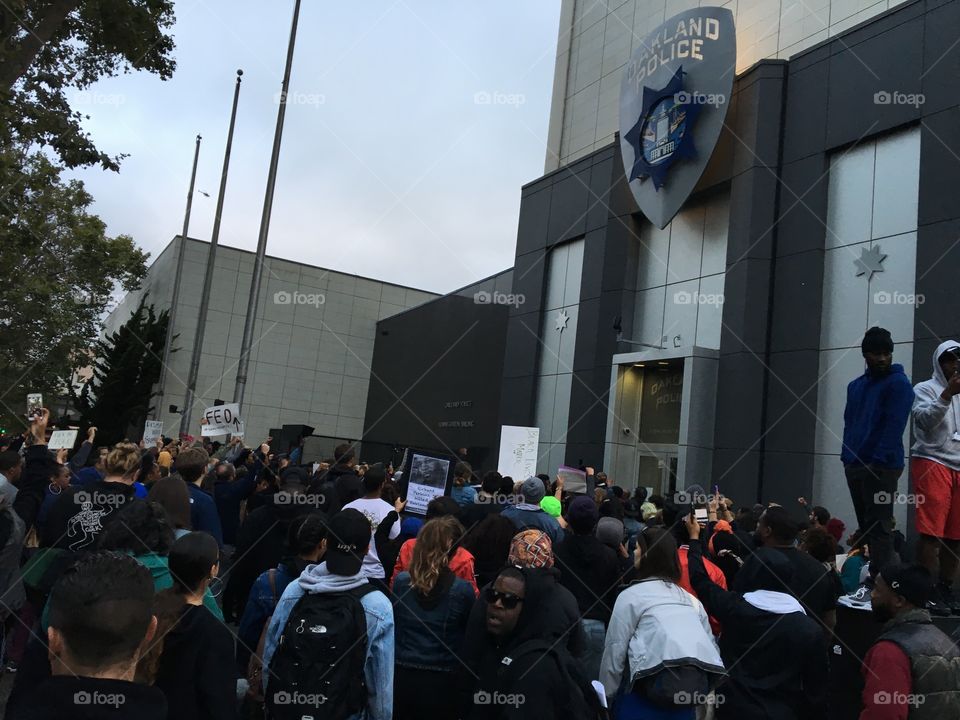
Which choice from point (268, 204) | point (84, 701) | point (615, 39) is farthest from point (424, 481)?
point (615, 39)

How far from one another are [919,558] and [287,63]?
19453mm

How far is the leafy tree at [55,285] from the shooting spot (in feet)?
83.8

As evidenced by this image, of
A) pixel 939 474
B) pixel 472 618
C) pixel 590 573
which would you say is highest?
pixel 939 474

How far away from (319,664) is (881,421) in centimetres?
399

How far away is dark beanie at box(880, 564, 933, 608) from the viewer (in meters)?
4.04

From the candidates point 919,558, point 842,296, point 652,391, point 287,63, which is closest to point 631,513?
point 919,558

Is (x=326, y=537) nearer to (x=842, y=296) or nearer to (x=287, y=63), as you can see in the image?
(x=842, y=296)

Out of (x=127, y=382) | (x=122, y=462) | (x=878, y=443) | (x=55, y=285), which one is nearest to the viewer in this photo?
(x=878, y=443)

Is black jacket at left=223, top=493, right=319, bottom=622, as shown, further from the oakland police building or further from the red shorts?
the oakland police building

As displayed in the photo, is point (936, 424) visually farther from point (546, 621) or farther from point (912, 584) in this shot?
point (546, 621)

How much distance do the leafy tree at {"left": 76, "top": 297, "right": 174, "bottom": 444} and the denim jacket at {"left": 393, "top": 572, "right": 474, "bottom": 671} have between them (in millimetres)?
35648

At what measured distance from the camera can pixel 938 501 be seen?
5.23 m

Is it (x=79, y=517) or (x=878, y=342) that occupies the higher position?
(x=878, y=342)

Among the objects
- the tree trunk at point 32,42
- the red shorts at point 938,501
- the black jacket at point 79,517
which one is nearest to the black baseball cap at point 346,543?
the black jacket at point 79,517
